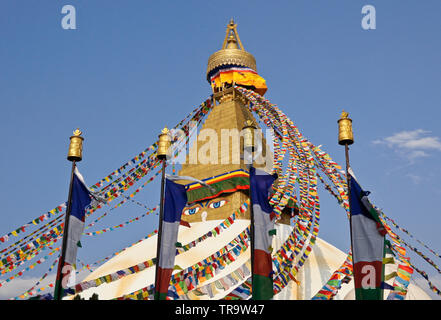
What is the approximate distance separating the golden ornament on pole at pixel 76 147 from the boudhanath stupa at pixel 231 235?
269 centimetres

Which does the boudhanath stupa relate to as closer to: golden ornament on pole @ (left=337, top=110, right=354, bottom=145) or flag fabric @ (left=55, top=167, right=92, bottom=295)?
flag fabric @ (left=55, top=167, right=92, bottom=295)

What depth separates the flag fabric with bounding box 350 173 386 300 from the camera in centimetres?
830

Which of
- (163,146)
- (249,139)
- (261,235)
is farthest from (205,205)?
(261,235)

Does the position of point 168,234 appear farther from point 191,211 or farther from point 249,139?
point 191,211

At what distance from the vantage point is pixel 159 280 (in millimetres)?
8922

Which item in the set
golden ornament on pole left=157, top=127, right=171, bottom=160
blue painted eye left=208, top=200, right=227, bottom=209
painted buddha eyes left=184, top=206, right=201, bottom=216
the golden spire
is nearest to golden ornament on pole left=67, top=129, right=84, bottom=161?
golden ornament on pole left=157, top=127, right=171, bottom=160

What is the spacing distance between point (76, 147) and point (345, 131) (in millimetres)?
5414

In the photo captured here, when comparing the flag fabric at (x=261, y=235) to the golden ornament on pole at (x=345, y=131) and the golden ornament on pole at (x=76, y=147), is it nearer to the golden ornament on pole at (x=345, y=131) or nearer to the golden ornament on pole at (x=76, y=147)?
the golden ornament on pole at (x=345, y=131)

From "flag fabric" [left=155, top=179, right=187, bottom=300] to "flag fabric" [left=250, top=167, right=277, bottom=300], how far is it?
148 cm

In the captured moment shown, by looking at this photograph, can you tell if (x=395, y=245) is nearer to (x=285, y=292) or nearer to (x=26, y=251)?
(x=285, y=292)

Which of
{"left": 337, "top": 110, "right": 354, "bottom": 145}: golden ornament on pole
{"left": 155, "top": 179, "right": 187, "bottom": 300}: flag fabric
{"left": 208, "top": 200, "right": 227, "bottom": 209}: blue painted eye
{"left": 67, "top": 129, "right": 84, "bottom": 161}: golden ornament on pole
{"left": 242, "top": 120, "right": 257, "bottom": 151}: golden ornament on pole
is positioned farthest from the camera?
{"left": 208, "top": 200, "right": 227, "bottom": 209}: blue painted eye

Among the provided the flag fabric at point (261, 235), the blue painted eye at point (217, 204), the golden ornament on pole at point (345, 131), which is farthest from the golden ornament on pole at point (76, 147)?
the blue painted eye at point (217, 204)

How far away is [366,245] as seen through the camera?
8.59 metres
